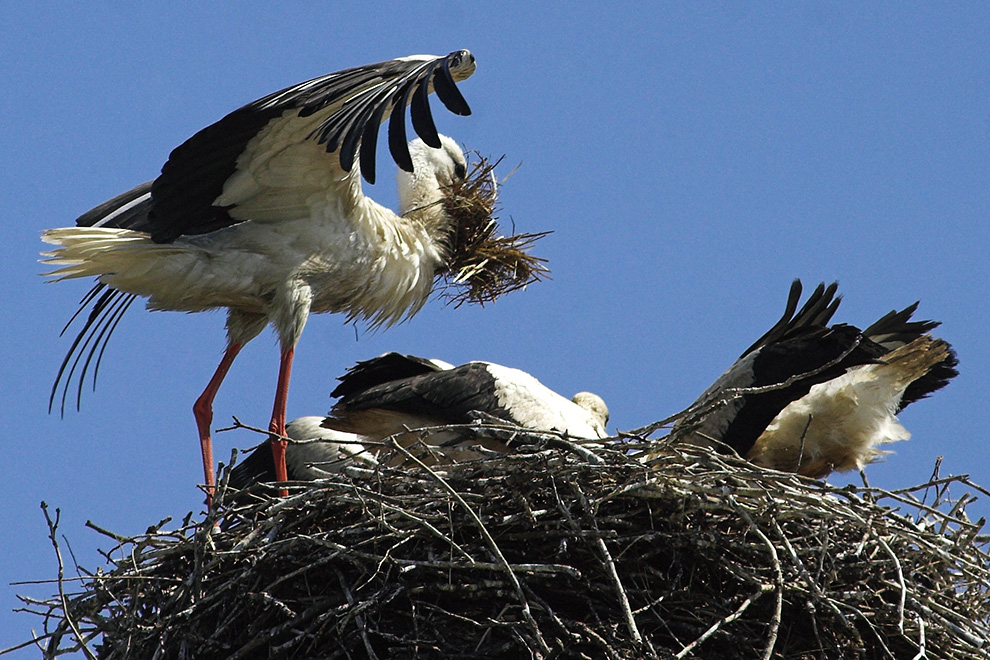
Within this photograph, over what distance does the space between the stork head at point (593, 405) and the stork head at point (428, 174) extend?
3.93ft

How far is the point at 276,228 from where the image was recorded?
21.1ft

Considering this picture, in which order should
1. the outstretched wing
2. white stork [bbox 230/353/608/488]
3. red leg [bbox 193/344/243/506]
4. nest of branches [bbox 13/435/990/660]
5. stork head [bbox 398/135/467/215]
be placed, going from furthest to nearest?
stork head [bbox 398/135/467/215] < red leg [bbox 193/344/243/506] < white stork [bbox 230/353/608/488] < the outstretched wing < nest of branches [bbox 13/435/990/660]

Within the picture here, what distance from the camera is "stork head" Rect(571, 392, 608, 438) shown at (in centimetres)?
686

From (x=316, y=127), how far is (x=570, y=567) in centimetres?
238

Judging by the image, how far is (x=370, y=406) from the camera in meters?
6.47

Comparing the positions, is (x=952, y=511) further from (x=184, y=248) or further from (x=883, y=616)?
(x=184, y=248)

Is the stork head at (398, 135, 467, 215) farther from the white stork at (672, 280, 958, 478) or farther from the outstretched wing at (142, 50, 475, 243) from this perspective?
the white stork at (672, 280, 958, 478)

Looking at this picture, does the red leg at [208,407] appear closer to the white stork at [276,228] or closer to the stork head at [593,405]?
the white stork at [276,228]

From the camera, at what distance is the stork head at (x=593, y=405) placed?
686 cm

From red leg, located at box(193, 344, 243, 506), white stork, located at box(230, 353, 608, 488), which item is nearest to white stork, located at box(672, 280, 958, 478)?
white stork, located at box(230, 353, 608, 488)

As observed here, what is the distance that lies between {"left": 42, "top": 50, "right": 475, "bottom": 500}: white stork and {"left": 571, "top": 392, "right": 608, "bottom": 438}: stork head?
0.91 meters

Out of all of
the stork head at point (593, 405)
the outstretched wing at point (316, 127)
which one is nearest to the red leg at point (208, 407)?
the outstretched wing at point (316, 127)

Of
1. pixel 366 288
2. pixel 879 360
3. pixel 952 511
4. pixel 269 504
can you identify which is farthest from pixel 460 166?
pixel 952 511

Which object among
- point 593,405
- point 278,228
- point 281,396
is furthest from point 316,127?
point 593,405
